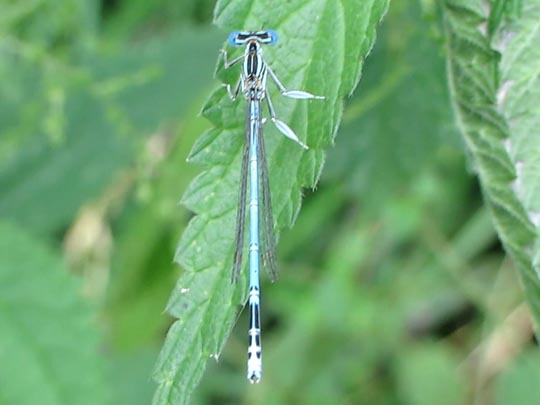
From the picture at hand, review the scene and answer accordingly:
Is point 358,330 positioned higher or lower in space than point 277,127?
higher

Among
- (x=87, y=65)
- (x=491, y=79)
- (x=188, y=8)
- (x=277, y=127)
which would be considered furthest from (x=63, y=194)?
(x=491, y=79)

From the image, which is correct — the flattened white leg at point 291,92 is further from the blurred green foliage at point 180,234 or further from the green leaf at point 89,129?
the green leaf at point 89,129

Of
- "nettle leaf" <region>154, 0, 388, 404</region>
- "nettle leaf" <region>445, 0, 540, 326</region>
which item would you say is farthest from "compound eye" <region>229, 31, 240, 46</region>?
"nettle leaf" <region>445, 0, 540, 326</region>

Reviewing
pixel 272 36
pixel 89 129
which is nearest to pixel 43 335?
pixel 89 129

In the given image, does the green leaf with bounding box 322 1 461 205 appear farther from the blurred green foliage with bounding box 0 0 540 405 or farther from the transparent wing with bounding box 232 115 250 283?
the transparent wing with bounding box 232 115 250 283

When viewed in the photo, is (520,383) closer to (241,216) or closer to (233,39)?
(241,216)

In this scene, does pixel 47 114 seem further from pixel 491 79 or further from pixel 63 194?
pixel 491 79
